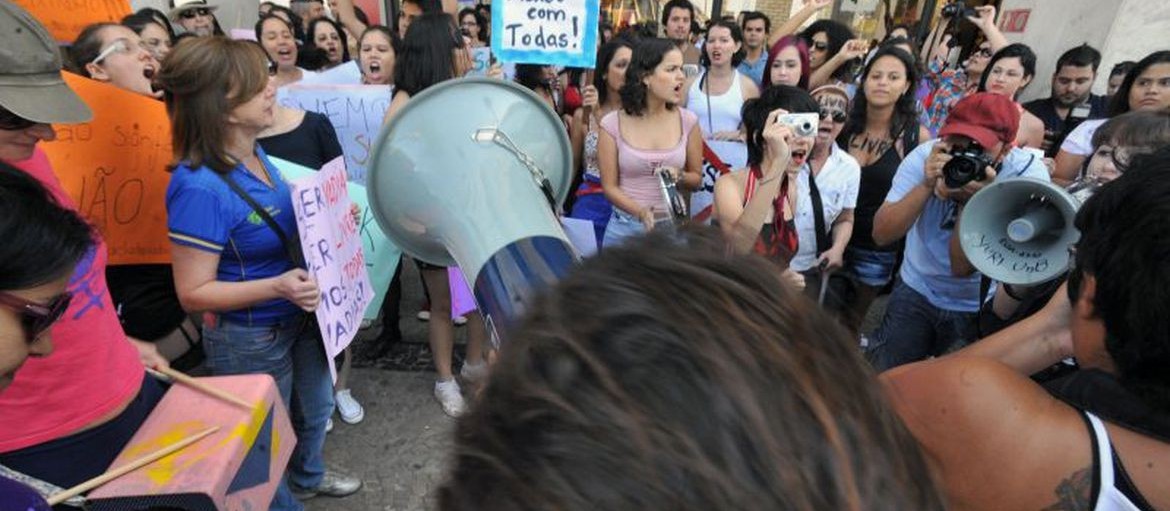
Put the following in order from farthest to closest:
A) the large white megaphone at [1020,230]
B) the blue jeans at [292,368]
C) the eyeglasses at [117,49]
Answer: the eyeglasses at [117,49]
the blue jeans at [292,368]
the large white megaphone at [1020,230]

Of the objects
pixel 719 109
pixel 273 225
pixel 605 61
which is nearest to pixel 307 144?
pixel 273 225

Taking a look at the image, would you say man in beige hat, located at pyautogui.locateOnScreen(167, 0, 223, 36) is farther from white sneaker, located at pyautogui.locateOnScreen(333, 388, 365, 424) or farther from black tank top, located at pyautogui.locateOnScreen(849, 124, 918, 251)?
black tank top, located at pyautogui.locateOnScreen(849, 124, 918, 251)

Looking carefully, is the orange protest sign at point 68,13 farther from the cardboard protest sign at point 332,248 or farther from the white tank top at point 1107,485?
the white tank top at point 1107,485

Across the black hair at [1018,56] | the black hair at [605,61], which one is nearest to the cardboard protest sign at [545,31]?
the black hair at [605,61]

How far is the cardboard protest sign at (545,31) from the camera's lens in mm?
2775

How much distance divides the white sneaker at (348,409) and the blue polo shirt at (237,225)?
3.41 ft

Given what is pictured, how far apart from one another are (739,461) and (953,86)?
549 cm

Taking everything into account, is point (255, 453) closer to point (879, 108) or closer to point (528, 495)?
point (528, 495)

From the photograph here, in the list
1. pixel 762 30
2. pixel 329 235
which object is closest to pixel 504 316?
pixel 329 235

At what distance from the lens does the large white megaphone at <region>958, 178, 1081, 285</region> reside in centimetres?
168

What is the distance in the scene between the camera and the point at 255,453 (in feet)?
4.49

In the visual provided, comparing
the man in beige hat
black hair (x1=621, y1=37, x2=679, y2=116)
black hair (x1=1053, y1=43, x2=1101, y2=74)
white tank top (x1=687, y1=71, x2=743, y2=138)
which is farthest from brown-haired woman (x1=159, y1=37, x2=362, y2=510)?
black hair (x1=1053, y1=43, x2=1101, y2=74)

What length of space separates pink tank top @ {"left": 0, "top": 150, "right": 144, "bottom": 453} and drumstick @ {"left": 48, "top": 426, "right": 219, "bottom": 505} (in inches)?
8.0

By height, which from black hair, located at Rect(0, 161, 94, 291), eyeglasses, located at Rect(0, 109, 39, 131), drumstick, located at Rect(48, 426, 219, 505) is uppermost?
eyeglasses, located at Rect(0, 109, 39, 131)
